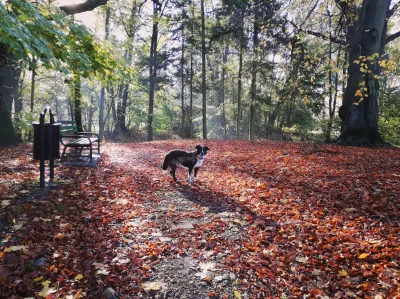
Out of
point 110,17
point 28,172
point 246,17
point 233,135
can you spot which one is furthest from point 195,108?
point 28,172

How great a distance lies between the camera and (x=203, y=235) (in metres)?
3.96

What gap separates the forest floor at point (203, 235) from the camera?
2775 mm

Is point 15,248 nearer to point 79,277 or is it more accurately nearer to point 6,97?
point 79,277

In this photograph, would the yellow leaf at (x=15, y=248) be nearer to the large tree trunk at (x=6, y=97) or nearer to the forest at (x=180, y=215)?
the forest at (x=180, y=215)

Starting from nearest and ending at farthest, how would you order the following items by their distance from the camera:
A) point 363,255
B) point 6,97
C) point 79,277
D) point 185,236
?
point 79,277 < point 363,255 < point 185,236 < point 6,97

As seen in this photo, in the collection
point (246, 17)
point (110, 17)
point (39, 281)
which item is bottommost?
point (39, 281)

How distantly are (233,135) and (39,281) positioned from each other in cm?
3217

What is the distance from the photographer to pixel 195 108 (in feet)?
103

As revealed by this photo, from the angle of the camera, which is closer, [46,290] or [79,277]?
[46,290]

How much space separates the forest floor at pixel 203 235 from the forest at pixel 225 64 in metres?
2.20

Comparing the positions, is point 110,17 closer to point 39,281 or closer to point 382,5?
point 382,5

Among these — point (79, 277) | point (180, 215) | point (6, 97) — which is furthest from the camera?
point (6, 97)

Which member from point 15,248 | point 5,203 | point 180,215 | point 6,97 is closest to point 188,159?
point 180,215

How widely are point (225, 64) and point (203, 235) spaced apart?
20.3 m
